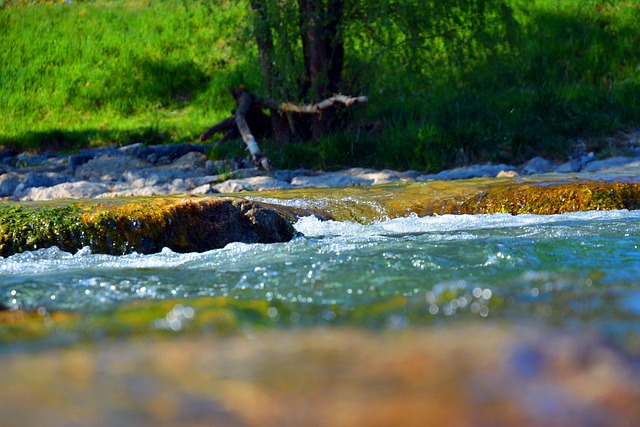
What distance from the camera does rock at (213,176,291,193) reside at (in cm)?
869

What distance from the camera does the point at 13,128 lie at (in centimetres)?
1476

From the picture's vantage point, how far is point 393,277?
330 centimetres

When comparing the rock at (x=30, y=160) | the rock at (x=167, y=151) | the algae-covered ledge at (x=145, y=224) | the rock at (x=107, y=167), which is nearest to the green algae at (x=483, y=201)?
the algae-covered ledge at (x=145, y=224)

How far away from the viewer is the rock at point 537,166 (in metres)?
9.73

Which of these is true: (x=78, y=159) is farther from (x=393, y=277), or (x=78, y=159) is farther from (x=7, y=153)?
(x=393, y=277)

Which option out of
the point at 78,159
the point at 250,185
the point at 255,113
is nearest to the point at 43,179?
the point at 78,159

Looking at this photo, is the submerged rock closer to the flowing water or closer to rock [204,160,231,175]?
the flowing water

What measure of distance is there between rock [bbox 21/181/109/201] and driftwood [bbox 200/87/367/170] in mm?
2030

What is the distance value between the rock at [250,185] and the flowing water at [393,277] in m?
3.44

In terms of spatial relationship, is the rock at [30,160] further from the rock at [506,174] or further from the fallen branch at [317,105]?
the rock at [506,174]

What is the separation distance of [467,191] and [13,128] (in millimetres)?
10445

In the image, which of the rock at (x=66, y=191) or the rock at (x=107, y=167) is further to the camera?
the rock at (x=107, y=167)

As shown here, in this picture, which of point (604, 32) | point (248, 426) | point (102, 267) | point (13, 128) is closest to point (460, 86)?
point (604, 32)

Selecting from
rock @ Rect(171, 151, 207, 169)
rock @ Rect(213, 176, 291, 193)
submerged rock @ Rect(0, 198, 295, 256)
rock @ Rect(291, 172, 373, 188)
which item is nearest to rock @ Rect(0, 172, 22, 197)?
rock @ Rect(171, 151, 207, 169)
